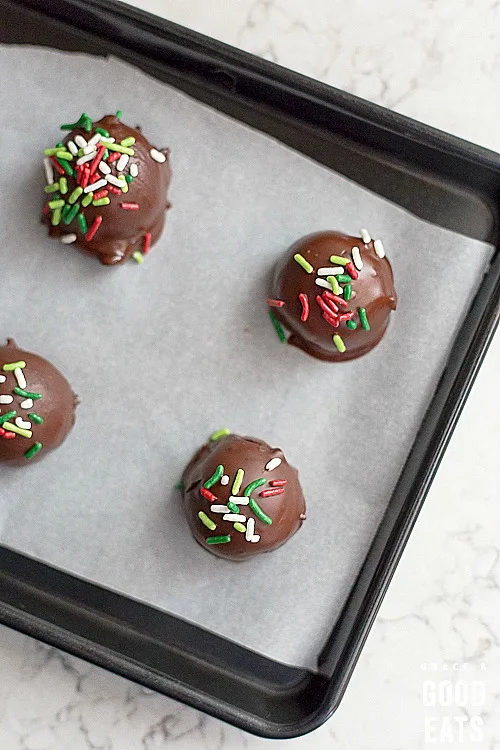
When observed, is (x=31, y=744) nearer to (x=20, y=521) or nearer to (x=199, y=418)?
(x=20, y=521)

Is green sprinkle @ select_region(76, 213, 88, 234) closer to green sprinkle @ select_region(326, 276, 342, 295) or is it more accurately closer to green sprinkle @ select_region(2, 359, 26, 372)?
green sprinkle @ select_region(2, 359, 26, 372)

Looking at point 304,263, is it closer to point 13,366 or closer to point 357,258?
point 357,258

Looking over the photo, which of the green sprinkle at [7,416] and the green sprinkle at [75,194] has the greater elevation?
the green sprinkle at [75,194]

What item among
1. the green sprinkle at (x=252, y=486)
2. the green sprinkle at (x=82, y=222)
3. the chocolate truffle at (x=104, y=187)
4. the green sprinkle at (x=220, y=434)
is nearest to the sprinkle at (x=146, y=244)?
the chocolate truffle at (x=104, y=187)

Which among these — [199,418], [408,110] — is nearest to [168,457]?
[199,418]

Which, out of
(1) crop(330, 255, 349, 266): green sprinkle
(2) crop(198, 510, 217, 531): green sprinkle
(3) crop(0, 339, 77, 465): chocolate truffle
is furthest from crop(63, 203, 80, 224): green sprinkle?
(2) crop(198, 510, 217, 531): green sprinkle

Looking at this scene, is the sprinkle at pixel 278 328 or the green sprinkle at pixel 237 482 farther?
the sprinkle at pixel 278 328

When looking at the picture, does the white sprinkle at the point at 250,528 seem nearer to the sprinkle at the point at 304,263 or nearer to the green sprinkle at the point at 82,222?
the sprinkle at the point at 304,263
